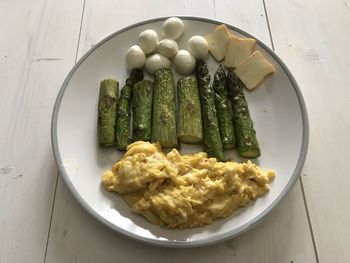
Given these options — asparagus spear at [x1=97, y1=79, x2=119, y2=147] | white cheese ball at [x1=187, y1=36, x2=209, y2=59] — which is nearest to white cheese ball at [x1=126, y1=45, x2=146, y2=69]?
asparagus spear at [x1=97, y1=79, x2=119, y2=147]

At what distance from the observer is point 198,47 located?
174 centimetres

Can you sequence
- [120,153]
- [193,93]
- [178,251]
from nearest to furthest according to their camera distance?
1. [178,251]
2. [120,153]
3. [193,93]

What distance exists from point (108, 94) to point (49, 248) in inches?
25.4

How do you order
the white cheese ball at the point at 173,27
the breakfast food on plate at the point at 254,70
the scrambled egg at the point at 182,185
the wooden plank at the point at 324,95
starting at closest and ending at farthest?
the scrambled egg at the point at 182,185 < the wooden plank at the point at 324,95 < the breakfast food on plate at the point at 254,70 < the white cheese ball at the point at 173,27

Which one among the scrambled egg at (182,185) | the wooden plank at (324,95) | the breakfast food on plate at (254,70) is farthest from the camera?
the breakfast food on plate at (254,70)

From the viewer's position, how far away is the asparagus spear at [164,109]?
4.99ft

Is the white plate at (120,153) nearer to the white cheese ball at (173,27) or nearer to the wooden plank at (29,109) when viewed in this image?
the white cheese ball at (173,27)

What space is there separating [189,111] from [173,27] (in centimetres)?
43

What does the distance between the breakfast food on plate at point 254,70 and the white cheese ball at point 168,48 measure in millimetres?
307

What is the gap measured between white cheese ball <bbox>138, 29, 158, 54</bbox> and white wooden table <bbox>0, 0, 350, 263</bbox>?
346mm

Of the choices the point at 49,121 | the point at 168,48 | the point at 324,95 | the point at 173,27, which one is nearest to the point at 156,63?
the point at 168,48

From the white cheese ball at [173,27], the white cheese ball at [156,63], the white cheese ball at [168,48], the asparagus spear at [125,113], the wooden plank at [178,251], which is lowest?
the wooden plank at [178,251]

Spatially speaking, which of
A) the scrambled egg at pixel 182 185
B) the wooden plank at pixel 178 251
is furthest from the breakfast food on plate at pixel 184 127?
the wooden plank at pixel 178 251

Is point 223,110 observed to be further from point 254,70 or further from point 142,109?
point 142,109
